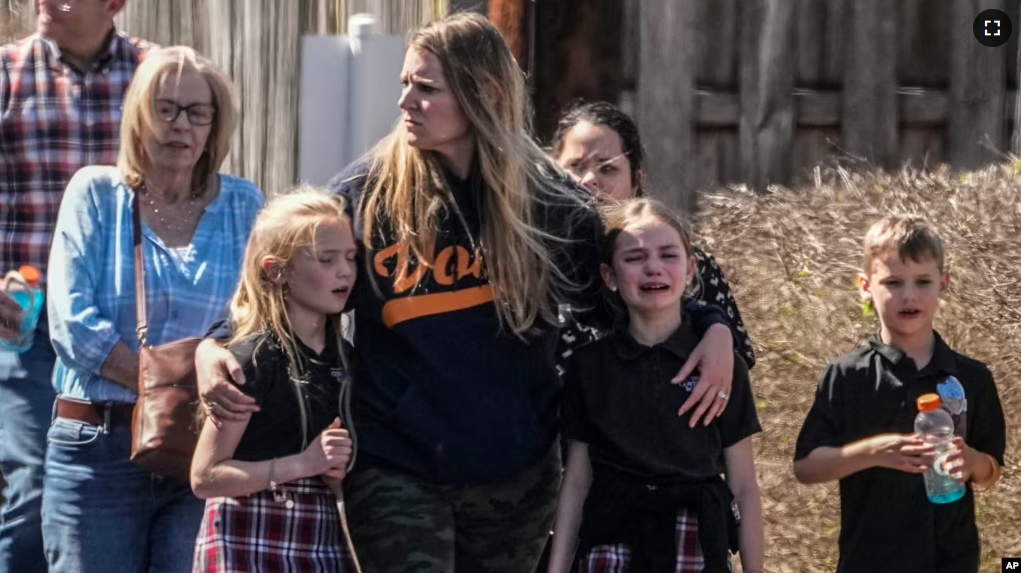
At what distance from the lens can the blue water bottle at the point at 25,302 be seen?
197 inches

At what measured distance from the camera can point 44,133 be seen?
520 centimetres

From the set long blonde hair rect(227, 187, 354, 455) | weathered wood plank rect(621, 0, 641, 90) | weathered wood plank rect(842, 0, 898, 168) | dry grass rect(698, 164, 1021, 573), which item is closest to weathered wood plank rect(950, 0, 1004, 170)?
weathered wood plank rect(842, 0, 898, 168)

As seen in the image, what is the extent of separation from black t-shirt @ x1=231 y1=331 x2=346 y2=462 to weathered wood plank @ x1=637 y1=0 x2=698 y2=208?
142 inches

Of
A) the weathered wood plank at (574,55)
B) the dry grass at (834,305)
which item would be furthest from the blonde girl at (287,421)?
the weathered wood plank at (574,55)

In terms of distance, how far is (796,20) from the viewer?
783cm

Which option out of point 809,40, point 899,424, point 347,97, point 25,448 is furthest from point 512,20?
point 899,424

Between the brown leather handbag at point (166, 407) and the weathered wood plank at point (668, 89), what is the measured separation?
3553 mm

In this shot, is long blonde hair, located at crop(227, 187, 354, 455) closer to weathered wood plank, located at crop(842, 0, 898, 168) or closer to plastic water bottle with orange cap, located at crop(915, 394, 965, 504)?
plastic water bottle with orange cap, located at crop(915, 394, 965, 504)

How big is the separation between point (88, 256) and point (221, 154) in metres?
0.46

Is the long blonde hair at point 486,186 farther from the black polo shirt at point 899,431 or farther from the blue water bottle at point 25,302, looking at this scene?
the blue water bottle at point 25,302

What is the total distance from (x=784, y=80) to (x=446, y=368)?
153 inches

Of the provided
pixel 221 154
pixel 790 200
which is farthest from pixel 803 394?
pixel 221 154

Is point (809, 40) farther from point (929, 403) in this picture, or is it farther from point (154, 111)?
point (154, 111)

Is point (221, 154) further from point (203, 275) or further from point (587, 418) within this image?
point (587, 418)
